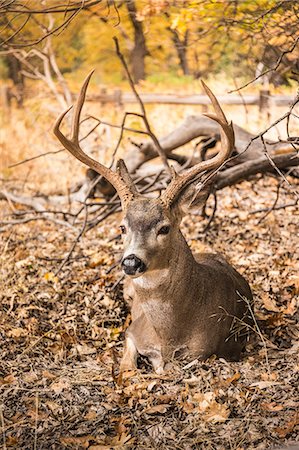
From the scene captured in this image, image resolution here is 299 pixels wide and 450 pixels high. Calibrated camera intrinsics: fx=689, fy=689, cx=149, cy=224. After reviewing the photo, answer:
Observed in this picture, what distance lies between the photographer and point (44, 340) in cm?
591

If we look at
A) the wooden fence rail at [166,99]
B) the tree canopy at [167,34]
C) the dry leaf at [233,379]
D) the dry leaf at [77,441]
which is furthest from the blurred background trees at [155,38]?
the dry leaf at [77,441]

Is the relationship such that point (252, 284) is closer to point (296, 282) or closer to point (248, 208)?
point (296, 282)

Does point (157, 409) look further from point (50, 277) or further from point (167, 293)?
point (50, 277)

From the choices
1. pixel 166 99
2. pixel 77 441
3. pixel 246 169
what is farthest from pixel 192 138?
pixel 166 99

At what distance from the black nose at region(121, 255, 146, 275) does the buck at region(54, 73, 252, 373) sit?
0.45 feet

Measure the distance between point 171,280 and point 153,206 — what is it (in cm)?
58

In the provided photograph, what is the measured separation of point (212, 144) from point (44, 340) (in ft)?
11.8

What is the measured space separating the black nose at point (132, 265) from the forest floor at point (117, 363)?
0.91m

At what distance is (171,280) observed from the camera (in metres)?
5.21

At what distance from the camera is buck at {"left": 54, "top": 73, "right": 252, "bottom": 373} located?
16.5 ft

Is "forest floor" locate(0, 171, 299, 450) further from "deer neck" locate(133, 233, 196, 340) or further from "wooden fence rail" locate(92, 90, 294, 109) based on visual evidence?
"wooden fence rail" locate(92, 90, 294, 109)

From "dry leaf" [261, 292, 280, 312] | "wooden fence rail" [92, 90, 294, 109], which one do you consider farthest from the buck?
"wooden fence rail" [92, 90, 294, 109]

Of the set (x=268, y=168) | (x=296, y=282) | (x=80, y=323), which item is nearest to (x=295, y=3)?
(x=268, y=168)

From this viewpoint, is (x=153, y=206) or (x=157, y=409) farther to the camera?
(x=153, y=206)
